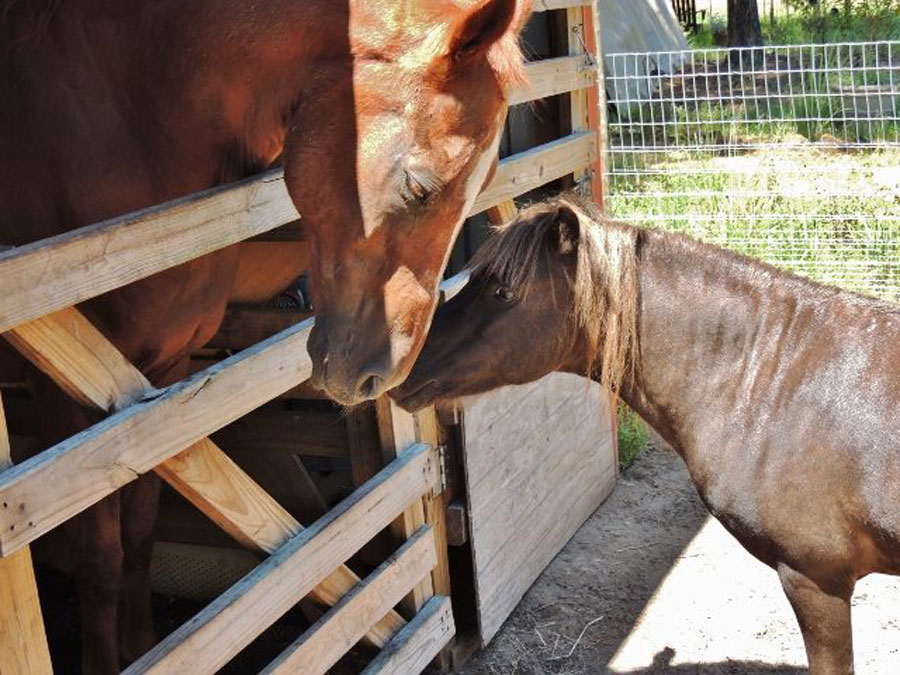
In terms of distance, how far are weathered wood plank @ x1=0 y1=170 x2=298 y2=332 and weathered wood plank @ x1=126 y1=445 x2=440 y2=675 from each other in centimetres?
82

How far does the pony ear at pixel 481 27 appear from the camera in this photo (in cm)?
200

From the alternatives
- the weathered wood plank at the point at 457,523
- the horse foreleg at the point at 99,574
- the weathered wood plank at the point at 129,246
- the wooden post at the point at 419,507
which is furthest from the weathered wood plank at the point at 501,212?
the horse foreleg at the point at 99,574

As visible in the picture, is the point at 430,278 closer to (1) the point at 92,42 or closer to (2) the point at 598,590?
(1) the point at 92,42

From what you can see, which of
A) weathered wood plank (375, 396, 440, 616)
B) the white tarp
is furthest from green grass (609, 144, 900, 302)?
the white tarp


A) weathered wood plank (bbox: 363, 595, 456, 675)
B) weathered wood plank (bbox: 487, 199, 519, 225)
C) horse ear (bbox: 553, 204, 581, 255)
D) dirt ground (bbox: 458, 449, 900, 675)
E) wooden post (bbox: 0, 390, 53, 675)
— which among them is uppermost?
horse ear (bbox: 553, 204, 581, 255)

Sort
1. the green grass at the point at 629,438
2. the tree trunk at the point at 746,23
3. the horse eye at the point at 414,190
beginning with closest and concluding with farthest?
the horse eye at the point at 414,190
the green grass at the point at 629,438
the tree trunk at the point at 746,23

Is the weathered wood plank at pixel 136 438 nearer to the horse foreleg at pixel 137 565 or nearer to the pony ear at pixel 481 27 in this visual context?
the horse foreleg at pixel 137 565

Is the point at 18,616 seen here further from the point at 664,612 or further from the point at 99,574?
the point at 664,612

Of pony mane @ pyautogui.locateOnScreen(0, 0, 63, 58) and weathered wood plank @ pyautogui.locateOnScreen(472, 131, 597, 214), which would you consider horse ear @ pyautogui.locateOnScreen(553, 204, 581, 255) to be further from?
pony mane @ pyautogui.locateOnScreen(0, 0, 63, 58)

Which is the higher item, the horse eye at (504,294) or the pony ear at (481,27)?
the pony ear at (481,27)

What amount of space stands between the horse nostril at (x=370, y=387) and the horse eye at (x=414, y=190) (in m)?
0.37

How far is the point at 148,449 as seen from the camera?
7.27 feet

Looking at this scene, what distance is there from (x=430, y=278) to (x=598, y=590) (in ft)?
Result: 7.83

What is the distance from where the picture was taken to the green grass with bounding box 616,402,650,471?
5430 mm
